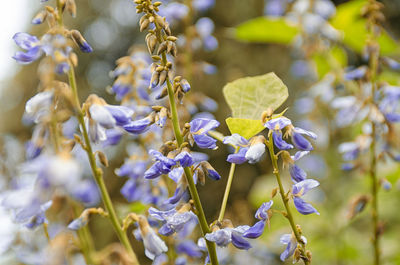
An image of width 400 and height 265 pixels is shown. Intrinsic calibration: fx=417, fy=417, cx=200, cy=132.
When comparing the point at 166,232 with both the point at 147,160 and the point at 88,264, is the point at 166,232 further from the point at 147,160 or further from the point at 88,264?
the point at 147,160

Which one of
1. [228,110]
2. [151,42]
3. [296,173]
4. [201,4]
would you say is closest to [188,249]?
[296,173]

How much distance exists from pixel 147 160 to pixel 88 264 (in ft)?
1.27

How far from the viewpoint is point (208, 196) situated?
165 inches

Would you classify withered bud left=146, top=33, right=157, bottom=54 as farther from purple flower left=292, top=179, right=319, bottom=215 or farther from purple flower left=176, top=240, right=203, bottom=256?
purple flower left=176, top=240, right=203, bottom=256

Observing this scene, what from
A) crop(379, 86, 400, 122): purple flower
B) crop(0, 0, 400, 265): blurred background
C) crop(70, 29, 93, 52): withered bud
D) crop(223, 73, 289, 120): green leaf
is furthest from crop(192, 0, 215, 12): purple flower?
crop(70, 29, 93, 52): withered bud

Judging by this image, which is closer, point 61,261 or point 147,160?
point 61,261

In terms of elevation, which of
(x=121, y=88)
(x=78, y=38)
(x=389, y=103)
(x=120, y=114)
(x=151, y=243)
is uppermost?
(x=78, y=38)

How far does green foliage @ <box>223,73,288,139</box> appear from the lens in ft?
2.97

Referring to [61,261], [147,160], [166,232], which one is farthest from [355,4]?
[61,261]

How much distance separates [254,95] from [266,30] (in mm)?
1273

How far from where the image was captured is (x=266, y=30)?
2176mm

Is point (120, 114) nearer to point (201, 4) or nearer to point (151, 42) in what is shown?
point (151, 42)

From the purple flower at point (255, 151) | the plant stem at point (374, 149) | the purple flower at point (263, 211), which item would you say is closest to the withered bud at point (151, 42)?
the purple flower at point (255, 151)

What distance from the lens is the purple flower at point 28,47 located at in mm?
856
